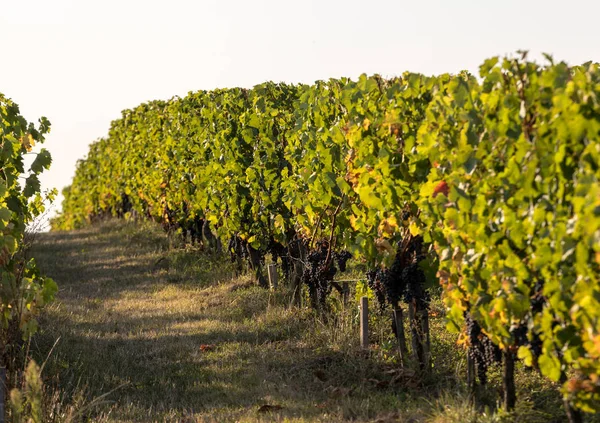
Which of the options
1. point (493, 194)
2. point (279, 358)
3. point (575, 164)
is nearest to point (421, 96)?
point (493, 194)

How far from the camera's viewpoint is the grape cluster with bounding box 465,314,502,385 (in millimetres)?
5996

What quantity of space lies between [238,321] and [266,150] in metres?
2.37

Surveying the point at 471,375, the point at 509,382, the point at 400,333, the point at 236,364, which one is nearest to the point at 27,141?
the point at 236,364

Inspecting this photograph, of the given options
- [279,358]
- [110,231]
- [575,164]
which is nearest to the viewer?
[575,164]

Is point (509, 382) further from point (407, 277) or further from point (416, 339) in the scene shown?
point (416, 339)

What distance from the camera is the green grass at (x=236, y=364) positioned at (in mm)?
6863

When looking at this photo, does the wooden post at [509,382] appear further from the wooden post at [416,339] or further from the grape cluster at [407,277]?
the wooden post at [416,339]

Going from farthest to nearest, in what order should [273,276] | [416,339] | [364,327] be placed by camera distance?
[273,276] < [364,327] < [416,339]

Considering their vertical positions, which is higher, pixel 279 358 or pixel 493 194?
pixel 493 194

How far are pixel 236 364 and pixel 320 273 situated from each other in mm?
1495

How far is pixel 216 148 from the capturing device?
41.8 ft

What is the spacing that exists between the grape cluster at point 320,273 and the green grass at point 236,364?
30 cm

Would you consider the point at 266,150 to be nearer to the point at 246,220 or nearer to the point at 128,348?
the point at 246,220

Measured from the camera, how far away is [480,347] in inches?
242
